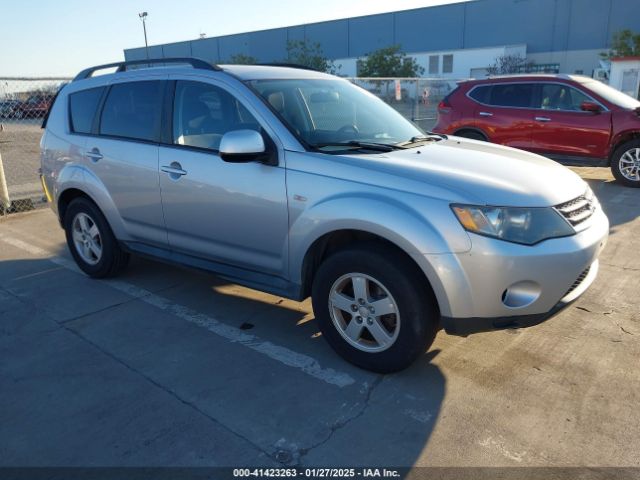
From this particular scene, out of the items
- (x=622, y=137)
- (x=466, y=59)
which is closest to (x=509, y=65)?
(x=466, y=59)

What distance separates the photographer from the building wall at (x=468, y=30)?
158ft

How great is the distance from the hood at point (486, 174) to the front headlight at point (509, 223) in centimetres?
5

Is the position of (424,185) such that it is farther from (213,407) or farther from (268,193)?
(213,407)

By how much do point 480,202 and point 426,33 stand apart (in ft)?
205

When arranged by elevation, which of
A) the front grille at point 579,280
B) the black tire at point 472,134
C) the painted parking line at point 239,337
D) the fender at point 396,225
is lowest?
the painted parking line at point 239,337

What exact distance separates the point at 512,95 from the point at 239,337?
25.3 feet

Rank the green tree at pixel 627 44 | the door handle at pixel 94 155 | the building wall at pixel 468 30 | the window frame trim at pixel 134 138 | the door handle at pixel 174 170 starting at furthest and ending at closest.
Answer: the building wall at pixel 468 30 → the green tree at pixel 627 44 → the door handle at pixel 94 155 → the window frame trim at pixel 134 138 → the door handle at pixel 174 170

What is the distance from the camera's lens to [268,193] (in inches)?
137

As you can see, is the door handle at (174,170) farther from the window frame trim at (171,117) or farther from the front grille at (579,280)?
the front grille at (579,280)

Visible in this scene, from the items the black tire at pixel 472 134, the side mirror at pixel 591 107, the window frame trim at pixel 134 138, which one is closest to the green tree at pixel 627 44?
the side mirror at pixel 591 107

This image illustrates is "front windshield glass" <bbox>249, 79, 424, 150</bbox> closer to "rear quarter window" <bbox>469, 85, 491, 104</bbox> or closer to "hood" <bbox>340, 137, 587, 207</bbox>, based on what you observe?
"hood" <bbox>340, 137, 587, 207</bbox>

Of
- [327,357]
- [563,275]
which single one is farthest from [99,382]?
[563,275]

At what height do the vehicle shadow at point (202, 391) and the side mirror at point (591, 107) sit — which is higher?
the side mirror at point (591, 107)

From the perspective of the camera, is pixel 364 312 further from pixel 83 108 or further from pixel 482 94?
pixel 482 94
